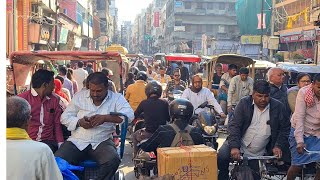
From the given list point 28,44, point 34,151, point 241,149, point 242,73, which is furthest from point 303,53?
point 34,151

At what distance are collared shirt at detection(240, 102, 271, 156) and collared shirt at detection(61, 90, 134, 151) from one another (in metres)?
1.33

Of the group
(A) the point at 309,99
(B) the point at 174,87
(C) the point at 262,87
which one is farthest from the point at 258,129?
(B) the point at 174,87

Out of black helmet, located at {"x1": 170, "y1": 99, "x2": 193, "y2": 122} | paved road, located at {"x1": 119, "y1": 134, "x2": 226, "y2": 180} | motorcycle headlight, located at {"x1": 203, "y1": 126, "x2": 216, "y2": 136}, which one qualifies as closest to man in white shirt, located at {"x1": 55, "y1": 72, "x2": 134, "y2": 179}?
black helmet, located at {"x1": 170, "y1": 99, "x2": 193, "y2": 122}

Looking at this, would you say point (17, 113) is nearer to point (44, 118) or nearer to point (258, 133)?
point (44, 118)

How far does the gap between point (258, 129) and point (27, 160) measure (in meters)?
2.95

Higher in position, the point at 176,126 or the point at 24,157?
the point at 24,157

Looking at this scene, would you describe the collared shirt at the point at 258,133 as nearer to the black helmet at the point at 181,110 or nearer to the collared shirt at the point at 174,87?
the black helmet at the point at 181,110

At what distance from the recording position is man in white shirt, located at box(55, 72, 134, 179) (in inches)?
200

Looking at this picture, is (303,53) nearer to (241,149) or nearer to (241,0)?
(241,0)

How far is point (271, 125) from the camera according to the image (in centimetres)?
517

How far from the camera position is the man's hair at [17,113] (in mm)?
3152

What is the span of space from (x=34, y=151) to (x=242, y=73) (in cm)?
864
